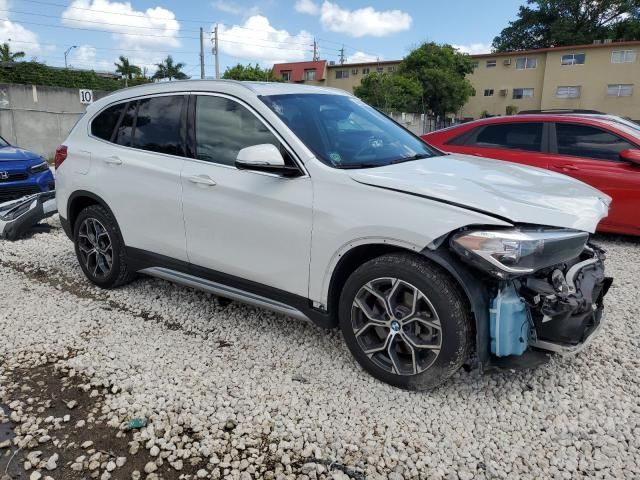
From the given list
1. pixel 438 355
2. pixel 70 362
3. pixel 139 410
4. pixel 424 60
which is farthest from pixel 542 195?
pixel 424 60

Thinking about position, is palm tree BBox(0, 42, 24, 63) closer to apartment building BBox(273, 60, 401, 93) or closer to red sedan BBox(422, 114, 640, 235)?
apartment building BBox(273, 60, 401, 93)

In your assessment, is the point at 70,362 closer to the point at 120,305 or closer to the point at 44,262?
the point at 120,305

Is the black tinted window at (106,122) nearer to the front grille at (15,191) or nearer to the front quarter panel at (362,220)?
the front quarter panel at (362,220)

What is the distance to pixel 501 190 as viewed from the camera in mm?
2779

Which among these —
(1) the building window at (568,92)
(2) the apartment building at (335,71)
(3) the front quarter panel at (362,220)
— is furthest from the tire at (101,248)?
(2) the apartment building at (335,71)

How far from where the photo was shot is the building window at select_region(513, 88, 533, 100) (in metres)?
45.2

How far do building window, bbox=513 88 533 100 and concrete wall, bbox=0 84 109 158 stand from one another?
40.0m

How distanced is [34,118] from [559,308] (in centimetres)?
1777

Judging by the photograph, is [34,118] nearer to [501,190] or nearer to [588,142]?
[588,142]

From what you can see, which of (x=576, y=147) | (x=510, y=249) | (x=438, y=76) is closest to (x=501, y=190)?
Answer: (x=510, y=249)

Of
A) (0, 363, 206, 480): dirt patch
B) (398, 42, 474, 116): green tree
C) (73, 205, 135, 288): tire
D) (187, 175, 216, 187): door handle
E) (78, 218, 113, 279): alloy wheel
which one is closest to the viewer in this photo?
(0, 363, 206, 480): dirt patch

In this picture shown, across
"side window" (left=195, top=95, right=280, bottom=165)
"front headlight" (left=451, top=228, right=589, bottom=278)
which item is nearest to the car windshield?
"side window" (left=195, top=95, right=280, bottom=165)

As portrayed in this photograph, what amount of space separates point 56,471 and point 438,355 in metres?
2.00

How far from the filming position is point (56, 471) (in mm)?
2328
